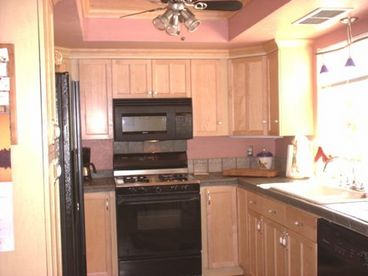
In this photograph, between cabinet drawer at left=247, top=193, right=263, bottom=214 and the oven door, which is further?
the oven door

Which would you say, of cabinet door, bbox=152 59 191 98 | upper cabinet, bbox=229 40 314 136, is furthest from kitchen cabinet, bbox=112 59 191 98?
upper cabinet, bbox=229 40 314 136

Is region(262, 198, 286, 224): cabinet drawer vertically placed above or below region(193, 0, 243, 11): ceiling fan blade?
below

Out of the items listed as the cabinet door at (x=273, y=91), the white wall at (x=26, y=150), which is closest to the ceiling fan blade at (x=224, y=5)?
the white wall at (x=26, y=150)

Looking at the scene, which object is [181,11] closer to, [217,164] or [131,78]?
[131,78]

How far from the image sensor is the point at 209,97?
14.1 ft

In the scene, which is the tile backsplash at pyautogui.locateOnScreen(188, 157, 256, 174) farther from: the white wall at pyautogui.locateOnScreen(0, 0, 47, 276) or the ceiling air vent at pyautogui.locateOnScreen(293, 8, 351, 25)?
the white wall at pyautogui.locateOnScreen(0, 0, 47, 276)

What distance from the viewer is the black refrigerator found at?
7.94ft

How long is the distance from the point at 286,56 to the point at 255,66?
368 millimetres

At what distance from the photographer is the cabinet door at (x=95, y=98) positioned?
4.08m

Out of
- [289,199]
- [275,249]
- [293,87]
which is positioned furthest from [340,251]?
[293,87]

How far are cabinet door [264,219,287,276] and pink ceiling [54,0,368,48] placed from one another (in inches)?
61.2

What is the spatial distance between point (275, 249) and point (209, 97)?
1.75 metres

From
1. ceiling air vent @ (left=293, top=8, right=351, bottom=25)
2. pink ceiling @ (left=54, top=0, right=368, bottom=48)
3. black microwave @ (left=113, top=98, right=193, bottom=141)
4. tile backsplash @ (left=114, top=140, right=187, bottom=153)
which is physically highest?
pink ceiling @ (left=54, top=0, right=368, bottom=48)

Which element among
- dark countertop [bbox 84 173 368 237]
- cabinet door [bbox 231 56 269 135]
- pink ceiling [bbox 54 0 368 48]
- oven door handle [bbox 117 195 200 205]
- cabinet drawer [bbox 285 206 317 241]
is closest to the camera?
dark countertop [bbox 84 173 368 237]
